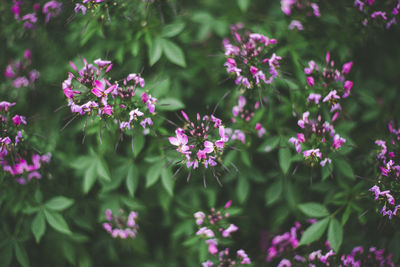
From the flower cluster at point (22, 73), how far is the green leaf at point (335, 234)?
2.90 metres

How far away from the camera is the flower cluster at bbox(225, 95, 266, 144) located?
8.32 feet

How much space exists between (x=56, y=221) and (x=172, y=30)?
6.04ft

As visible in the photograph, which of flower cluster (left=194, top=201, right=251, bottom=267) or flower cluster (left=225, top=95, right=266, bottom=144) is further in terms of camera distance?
flower cluster (left=225, top=95, right=266, bottom=144)

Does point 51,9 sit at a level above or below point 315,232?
above

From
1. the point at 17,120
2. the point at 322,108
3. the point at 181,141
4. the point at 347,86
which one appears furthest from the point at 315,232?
the point at 17,120

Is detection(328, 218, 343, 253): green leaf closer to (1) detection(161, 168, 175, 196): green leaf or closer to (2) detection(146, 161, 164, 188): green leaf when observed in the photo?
(1) detection(161, 168, 175, 196): green leaf

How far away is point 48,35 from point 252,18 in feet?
6.80

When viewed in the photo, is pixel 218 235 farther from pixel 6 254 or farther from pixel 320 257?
pixel 6 254

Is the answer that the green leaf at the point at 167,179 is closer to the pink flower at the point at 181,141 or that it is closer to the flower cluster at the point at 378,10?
the pink flower at the point at 181,141

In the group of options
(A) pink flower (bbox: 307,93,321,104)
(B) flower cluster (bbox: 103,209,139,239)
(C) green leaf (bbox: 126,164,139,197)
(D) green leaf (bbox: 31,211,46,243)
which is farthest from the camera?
(B) flower cluster (bbox: 103,209,139,239)

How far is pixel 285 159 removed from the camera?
97.3 inches

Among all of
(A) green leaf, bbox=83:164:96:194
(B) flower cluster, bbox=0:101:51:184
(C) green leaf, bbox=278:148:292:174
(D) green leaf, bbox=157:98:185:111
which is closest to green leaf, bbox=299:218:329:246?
(C) green leaf, bbox=278:148:292:174

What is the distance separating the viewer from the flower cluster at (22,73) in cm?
297

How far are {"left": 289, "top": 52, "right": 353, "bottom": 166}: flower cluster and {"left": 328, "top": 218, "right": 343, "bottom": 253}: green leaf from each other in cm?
52
